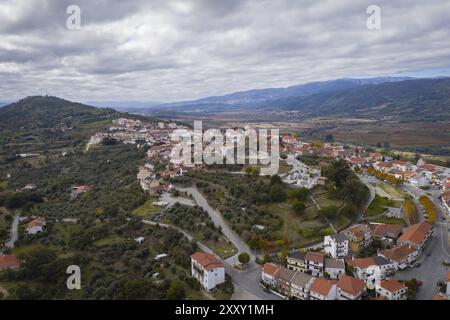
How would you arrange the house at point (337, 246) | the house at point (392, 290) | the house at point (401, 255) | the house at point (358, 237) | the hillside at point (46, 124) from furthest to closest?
the hillside at point (46, 124), the house at point (358, 237), the house at point (337, 246), the house at point (401, 255), the house at point (392, 290)

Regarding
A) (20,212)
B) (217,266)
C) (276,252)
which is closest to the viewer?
(217,266)

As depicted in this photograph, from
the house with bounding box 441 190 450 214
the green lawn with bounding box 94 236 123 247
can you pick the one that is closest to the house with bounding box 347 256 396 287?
the house with bounding box 441 190 450 214

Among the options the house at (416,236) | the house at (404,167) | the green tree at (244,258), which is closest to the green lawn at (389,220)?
the house at (416,236)

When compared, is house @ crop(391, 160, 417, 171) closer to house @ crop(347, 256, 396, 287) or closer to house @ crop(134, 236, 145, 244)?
house @ crop(347, 256, 396, 287)

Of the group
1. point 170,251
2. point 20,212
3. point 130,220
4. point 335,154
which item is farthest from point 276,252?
point 335,154

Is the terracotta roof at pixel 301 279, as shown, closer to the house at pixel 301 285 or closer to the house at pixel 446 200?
the house at pixel 301 285
